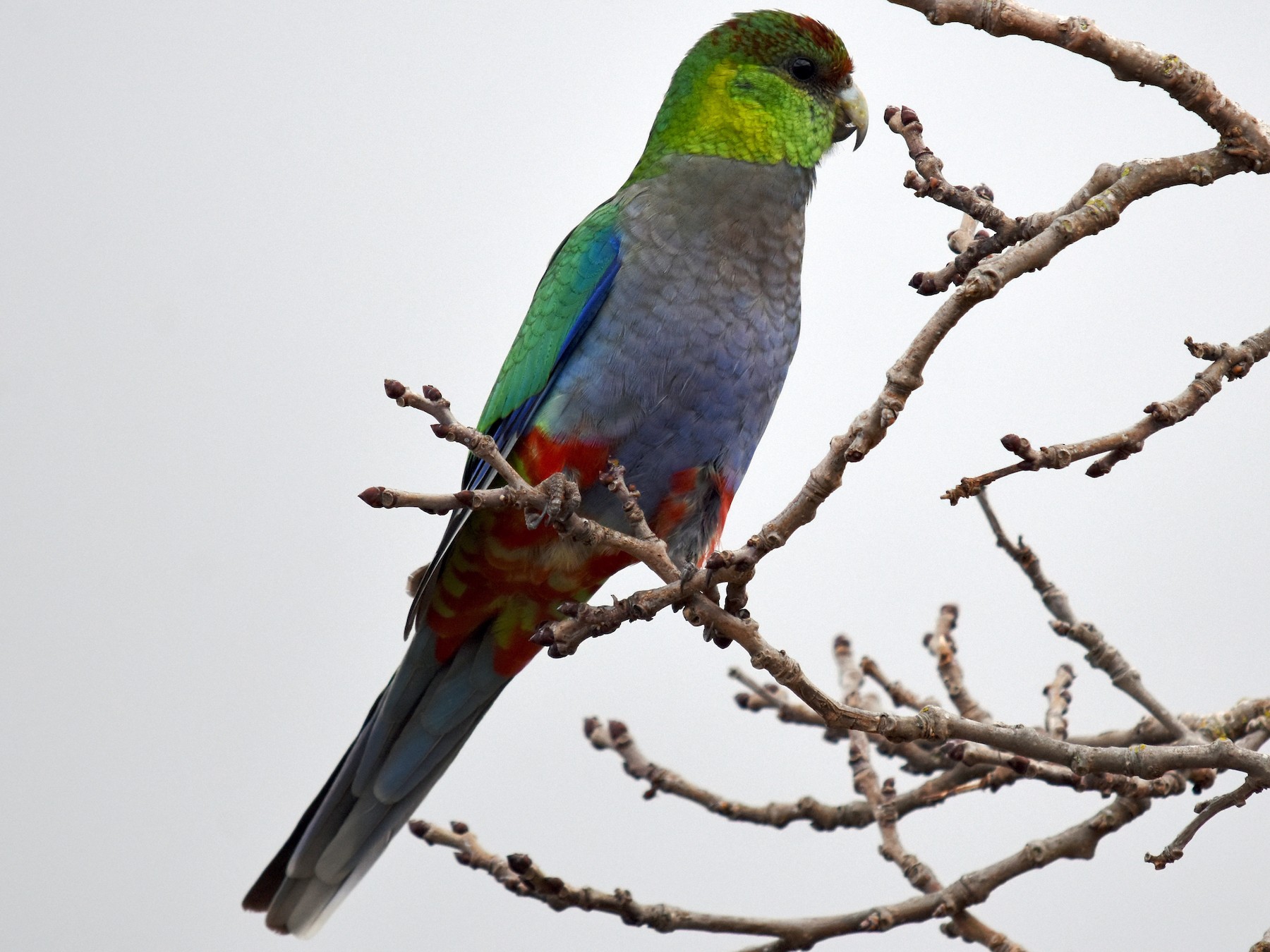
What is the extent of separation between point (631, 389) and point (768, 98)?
0.86 meters

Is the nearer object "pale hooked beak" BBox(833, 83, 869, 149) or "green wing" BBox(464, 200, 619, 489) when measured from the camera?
"green wing" BBox(464, 200, 619, 489)

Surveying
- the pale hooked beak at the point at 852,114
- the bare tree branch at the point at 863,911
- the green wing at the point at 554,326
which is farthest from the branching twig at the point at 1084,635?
the pale hooked beak at the point at 852,114

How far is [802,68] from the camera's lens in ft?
9.43

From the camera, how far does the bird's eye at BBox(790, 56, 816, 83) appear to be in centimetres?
287

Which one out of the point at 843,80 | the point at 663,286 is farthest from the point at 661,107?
the point at 663,286

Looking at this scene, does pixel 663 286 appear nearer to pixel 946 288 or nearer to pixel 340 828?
pixel 946 288

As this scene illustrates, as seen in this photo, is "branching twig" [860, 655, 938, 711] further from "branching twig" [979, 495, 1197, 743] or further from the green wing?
the green wing

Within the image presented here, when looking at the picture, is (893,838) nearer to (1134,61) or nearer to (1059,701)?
(1059,701)

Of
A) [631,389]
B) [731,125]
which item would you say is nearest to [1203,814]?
[631,389]

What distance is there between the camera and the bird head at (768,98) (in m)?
2.82

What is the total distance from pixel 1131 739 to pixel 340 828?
1830 mm

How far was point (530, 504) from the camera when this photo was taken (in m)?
1.71

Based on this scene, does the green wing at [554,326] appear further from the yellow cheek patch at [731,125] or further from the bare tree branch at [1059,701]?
the bare tree branch at [1059,701]

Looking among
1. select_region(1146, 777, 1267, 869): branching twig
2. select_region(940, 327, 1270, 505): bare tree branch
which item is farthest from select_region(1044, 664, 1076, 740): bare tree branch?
select_region(940, 327, 1270, 505): bare tree branch
